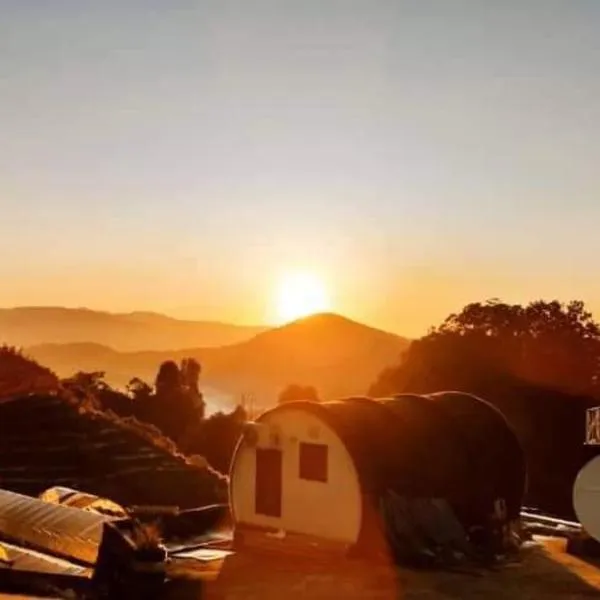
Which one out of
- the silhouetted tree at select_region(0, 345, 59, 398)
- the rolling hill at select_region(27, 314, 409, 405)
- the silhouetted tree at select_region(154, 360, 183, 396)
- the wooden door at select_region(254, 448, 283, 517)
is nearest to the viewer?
the wooden door at select_region(254, 448, 283, 517)

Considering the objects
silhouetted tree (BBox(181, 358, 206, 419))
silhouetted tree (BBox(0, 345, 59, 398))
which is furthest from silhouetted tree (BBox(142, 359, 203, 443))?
silhouetted tree (BBox(0, 345, 59, 398))

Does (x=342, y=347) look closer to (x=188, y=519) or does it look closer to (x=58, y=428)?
(x=58, y=428)

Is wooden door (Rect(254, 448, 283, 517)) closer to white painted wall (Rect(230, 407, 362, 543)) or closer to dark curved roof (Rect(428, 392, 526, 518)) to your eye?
white painted wall (Rect(230, 407, 362, 543))

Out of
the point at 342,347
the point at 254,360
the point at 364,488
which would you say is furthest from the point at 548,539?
the point at 254,360

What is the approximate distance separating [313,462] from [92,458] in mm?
16935

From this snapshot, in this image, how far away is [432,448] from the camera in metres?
24.3

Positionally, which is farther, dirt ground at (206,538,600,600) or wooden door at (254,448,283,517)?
wooden door at (254,448,283,517)

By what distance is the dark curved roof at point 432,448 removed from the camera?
22828 mm

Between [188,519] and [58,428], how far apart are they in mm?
16151

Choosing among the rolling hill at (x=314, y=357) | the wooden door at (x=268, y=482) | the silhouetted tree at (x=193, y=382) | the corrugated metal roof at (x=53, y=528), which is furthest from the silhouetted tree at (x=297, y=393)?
the rolling hill at (x=314, y=357)

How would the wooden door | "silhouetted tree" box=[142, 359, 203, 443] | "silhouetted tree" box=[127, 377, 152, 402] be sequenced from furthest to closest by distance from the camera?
1. "silhouetted tree" box=[127, 377, 152, 402]
2. "silhouetted tree" box=[142, 359, 203, 443]
3. the wooden door

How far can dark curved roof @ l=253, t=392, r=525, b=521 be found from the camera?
22.8 m

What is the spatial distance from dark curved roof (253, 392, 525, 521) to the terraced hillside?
12033 mm

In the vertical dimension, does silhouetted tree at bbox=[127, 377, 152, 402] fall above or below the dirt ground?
above
